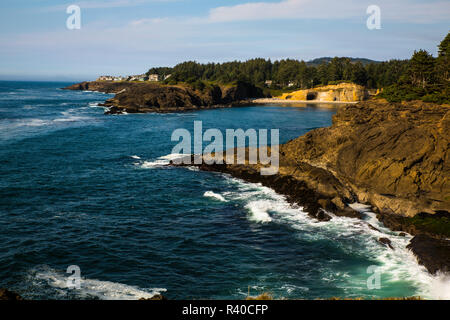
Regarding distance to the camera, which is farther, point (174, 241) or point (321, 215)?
point (321, 215)

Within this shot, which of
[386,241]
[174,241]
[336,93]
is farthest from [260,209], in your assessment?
[336,93]

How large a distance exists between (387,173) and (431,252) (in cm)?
1276

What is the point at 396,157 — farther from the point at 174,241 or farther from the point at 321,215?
the point at 174,241

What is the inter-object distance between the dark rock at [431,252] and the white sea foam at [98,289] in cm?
1955

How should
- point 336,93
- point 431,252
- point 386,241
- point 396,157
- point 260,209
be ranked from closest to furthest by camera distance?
point 431,252 < point 386,241 < point 260,209 < point 396,157 < point 336,93

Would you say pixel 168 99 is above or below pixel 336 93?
below

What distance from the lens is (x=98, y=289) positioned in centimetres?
2383

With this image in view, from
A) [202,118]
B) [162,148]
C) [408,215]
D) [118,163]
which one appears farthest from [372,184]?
[202,118]

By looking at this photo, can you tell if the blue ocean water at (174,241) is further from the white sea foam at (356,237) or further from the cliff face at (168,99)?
the cliff face at (168,99)

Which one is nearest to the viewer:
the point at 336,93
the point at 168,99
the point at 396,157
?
the point at 396,157

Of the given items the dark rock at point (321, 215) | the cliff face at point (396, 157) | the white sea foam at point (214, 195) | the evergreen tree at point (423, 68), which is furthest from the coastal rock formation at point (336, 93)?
the dark rock at point (321, 215)

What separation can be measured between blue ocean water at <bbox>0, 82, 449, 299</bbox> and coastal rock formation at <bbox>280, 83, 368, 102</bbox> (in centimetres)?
14389

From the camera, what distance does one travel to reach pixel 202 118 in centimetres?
12175
